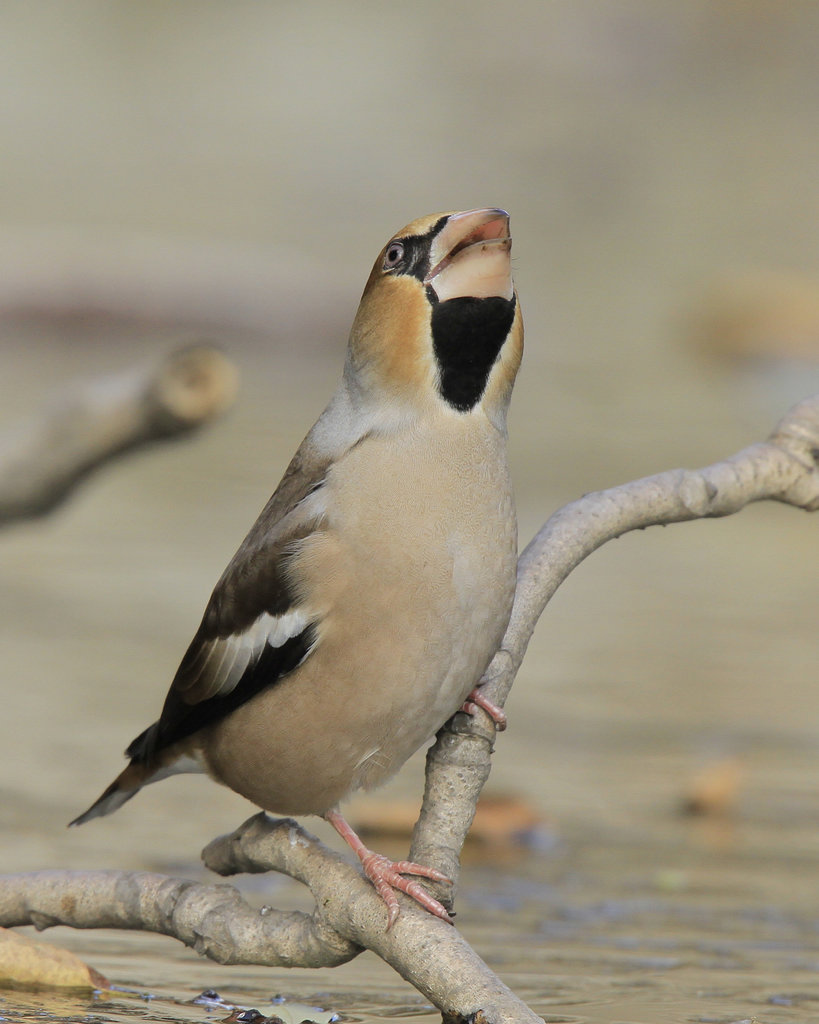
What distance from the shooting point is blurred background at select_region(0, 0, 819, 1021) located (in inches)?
198

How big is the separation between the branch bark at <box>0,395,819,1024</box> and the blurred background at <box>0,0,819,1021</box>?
419 mm

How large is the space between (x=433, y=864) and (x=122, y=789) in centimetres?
99

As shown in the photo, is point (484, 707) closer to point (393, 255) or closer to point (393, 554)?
point (393, 554)

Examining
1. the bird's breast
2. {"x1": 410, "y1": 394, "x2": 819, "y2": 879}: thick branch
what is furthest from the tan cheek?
{"x1": 410, "y1": 394, "x2": 819, "y2": 879}: thick branch

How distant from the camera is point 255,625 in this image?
345 cm

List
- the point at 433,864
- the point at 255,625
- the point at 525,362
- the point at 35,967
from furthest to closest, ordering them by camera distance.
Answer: the point at 525,362
the point at 35,967
the point at 255,625
the point at 433,864

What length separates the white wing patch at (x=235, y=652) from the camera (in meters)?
3.35

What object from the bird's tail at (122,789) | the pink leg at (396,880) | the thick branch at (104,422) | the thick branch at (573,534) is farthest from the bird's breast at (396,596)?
the thick branch at (104,422)

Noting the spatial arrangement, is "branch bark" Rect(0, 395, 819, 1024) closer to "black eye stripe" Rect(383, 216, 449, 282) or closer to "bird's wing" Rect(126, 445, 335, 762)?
"bird's wing" Rect(126, 445, 335, 762)

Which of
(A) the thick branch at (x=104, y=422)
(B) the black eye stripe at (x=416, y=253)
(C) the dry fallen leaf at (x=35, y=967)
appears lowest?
(C) the dry fallen leaf at (x=35, y=967)

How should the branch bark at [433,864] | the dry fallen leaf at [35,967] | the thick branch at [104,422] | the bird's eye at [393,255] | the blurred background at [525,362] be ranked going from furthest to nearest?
the blurred background at [525,362]
the thick branch at [104,422]
the dry fallen leaf at [35,967]
the bird's eye at [393,255]
the branch bark at [433,864]

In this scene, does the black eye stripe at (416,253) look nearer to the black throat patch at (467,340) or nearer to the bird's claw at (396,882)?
the black throat patch at (467,340)

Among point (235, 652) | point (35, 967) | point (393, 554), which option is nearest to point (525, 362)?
point (235, 652)

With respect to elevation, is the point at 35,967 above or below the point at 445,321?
below
